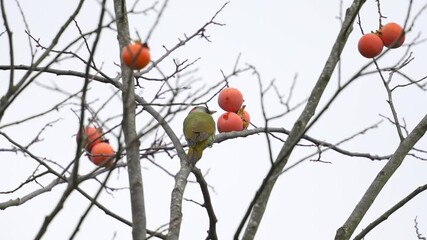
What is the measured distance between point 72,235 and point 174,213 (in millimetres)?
912

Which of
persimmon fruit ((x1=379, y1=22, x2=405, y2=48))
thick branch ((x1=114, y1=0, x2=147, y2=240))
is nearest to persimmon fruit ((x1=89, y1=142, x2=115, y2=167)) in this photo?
thick branch ((x1=114, y1=0, x2=147, y2=240))

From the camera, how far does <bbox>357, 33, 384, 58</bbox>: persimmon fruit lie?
14.0 ft

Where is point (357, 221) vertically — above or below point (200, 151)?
below

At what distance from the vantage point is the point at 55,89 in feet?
11.0

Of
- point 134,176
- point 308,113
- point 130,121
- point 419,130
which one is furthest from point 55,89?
point 419,130

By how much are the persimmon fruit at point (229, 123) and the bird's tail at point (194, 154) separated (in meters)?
0.64

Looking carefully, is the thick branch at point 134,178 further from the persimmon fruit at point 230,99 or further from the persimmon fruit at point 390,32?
the persimmon fruit at point 390,32

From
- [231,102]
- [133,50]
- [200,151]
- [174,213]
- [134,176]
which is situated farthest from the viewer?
[231,102]

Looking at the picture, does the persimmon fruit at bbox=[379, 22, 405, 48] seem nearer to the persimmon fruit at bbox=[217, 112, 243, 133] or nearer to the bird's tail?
the persimmon fruit at bbox=[217, 112, 243, 133]

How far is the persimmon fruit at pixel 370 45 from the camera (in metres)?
4.27

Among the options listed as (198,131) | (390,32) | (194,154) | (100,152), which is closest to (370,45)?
(390,32)

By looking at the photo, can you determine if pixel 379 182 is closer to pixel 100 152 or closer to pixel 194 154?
pixel 194 154

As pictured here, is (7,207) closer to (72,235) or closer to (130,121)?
(130,121)

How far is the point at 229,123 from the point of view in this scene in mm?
4648
